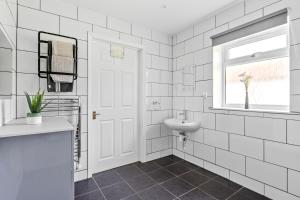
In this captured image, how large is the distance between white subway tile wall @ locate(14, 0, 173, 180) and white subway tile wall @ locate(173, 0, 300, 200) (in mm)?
212

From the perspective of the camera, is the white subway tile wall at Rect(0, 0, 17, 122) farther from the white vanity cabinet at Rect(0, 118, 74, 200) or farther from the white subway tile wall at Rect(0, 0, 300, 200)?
the white vanity cabinet at Rect(0, 118, 74, 200)

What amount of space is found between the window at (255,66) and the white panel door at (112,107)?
1.30 meters

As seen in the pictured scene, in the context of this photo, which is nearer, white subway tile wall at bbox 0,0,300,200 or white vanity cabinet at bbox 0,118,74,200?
white vanity cabinet at bbox 0,118,74,200

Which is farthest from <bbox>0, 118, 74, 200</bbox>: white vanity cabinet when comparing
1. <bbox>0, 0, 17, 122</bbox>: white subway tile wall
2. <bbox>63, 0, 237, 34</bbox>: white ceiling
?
<bbox>63, 0, 237, 34</bbox>: white ceiling

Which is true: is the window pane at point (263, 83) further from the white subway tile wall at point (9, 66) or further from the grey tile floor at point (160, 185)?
the white subway tile wall at point (9, 66)

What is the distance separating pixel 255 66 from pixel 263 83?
235 mm

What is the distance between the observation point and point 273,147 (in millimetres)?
1609

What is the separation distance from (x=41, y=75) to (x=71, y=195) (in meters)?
1.28

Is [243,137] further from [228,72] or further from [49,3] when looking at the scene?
[49,3]

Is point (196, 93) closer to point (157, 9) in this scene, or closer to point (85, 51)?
point (157, 9)

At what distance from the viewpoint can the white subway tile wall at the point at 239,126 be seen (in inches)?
58.6

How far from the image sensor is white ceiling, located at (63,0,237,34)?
186cm

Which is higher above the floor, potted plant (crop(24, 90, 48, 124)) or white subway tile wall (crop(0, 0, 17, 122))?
white subway tile wall (crop(0, 0, 17, 122))

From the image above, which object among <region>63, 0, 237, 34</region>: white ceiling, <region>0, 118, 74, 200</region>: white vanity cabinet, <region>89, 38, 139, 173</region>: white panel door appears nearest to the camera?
<region>0, 118, 74, 200</region>: white vanity cabinet
